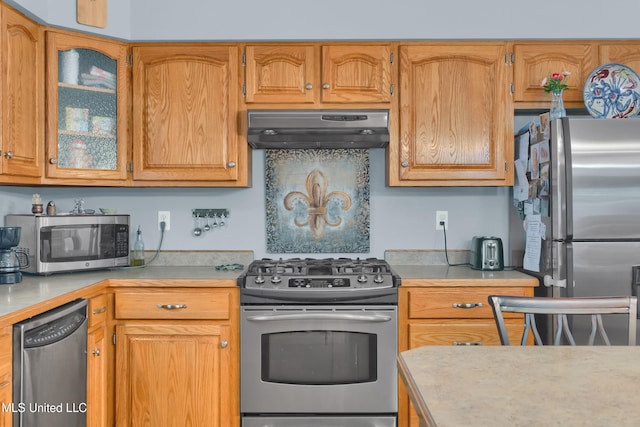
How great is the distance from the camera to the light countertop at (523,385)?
2.92 feet

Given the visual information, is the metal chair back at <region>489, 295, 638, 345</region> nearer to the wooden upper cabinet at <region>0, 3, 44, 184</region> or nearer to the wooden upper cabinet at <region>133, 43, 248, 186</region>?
the wooden upper cabinet at <region>133, 43, 248, 186</region>

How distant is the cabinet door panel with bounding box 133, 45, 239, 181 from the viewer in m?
2.71

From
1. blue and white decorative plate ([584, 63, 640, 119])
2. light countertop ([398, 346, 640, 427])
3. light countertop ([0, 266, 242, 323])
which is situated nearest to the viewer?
light countertop ([398, 346, 640, 427])

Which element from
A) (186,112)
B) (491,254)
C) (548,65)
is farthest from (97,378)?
(548,65)

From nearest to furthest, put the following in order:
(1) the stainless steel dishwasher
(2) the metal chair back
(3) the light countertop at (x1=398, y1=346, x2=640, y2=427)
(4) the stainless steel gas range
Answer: (3) the light countertop at (x1=398, y1=346, x2=640, y2=427) → (2) the metal chair back → (1) the stainless steel dishwasher → (4) the stainless steel gas range

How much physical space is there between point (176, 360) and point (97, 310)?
420mm

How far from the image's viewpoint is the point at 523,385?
1063 mm

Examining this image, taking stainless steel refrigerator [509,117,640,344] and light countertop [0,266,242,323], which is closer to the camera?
light countertop [0,266,242,323]

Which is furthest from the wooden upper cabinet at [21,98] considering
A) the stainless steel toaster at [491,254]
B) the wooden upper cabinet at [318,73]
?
the stainless steel toaster at [491,254]

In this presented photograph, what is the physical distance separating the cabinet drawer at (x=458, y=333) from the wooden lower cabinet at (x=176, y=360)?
85cm

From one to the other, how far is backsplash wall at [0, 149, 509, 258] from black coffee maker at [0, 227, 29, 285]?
0.80 meters

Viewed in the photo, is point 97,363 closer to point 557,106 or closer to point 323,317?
point 323,317

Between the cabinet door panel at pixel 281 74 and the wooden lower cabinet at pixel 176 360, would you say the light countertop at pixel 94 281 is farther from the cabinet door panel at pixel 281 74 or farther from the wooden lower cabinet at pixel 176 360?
the cabinet door panel at pixel 281 74

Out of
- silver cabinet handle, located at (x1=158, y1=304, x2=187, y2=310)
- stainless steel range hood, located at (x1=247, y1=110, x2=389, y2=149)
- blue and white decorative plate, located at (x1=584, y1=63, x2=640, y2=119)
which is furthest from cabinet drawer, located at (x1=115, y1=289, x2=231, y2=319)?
blue and white decorative plate, located at (x1=584, y1=63, x2=640, y2=119)
